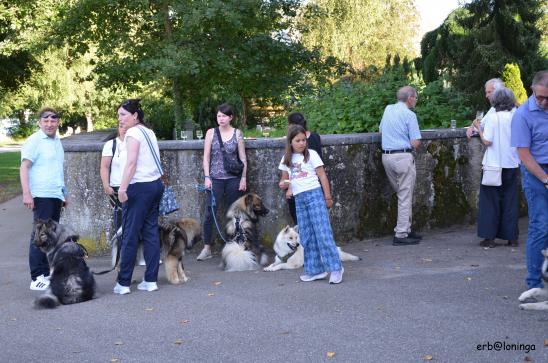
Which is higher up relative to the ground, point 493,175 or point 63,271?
point 493,175

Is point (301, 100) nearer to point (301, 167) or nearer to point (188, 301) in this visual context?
point (301, 167)

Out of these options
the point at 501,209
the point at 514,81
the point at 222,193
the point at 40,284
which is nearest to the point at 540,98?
the point at 501,209

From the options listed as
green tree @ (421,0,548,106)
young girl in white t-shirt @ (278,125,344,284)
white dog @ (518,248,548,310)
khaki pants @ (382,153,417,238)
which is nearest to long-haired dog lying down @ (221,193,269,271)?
young girl in white t-shirt @ (278,125,344,284)

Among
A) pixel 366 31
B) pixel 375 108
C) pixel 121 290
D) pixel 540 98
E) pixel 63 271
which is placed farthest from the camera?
pixel 366 31

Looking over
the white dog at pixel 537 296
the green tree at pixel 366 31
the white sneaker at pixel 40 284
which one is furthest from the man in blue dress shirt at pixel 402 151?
the green tree at pixel 366 31

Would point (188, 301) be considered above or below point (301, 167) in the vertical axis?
below

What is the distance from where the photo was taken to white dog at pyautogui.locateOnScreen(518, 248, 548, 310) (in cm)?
621

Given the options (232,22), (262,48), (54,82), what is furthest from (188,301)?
(54,82)

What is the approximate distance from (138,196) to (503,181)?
Result: 15.5 feet

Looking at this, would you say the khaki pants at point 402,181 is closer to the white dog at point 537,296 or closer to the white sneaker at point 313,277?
the white sneaker at point 313,277

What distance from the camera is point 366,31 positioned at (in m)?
38.0

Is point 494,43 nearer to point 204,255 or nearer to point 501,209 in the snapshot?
point 501,209

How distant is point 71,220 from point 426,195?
200 inches

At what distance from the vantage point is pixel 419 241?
394 inches
